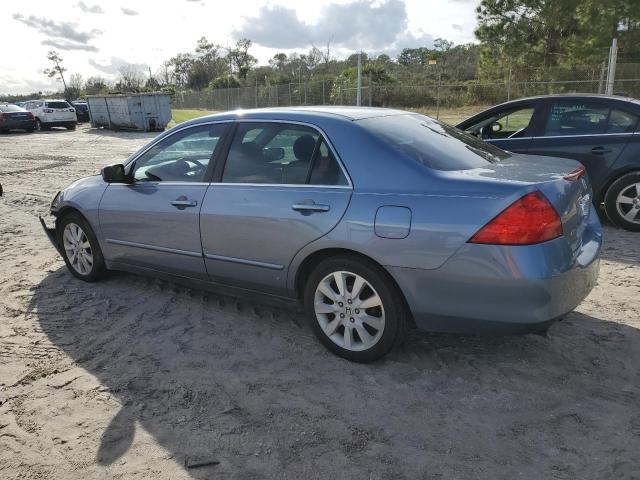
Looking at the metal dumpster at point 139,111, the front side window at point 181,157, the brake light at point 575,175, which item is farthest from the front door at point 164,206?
the metal dumpster at point 139,111

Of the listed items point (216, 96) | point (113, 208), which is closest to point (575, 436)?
point (113, 208)

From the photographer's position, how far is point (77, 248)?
5016mm

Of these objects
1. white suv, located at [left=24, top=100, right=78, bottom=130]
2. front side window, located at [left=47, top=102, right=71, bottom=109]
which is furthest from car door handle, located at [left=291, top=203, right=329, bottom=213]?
front side window, located at [left=47, top=102, right=71, bottom=109]

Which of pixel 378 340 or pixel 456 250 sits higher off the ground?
pixel 456 250

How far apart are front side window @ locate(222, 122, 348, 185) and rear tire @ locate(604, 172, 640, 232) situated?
4357 mm

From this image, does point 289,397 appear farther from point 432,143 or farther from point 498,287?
point 432,143

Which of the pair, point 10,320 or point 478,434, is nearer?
point 478,434

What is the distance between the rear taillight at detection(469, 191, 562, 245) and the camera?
110 inches

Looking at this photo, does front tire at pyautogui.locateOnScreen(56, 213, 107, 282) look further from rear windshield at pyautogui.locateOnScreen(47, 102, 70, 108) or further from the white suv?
rear windshield at pyautogui.locateOnScreen(47, 102, 70, 108)

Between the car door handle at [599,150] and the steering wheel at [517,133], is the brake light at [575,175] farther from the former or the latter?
the steering wheel at [517,133]

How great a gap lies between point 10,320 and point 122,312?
85 cm

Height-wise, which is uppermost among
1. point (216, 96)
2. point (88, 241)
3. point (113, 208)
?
point (113, 208)

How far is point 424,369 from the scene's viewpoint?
3.32 metres

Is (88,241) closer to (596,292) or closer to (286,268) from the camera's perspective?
(286,268)
